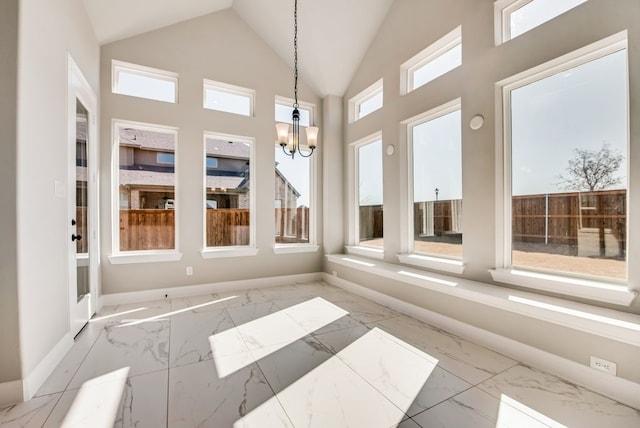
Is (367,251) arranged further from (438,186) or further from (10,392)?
(10,392)

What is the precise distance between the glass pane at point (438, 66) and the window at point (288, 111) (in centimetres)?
193

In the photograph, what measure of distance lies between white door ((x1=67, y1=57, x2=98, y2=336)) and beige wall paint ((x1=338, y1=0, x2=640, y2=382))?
3.22m

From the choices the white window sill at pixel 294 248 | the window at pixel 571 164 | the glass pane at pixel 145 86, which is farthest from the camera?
the white window sill at pixel 294 248

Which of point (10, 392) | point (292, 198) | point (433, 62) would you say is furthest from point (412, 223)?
point (10, 392)

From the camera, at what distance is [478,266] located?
2844mm

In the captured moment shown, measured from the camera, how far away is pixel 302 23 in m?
4.03

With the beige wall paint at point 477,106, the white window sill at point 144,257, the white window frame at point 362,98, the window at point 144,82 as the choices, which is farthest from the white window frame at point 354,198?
the window at point 144,82

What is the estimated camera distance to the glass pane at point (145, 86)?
12.3 ft

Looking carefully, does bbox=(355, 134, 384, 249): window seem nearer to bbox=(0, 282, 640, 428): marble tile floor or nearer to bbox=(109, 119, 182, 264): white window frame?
bbox=(0, 282, 640, 428): marble tile floor

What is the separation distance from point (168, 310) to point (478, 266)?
11.6 ft

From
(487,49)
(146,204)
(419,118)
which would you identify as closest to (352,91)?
(419,118)

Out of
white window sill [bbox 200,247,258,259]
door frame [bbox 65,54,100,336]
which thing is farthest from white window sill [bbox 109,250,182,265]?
A: white window sill [bbox 200,247,258,259]

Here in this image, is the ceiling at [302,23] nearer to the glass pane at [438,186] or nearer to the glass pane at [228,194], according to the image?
the glass pane at [228,194]

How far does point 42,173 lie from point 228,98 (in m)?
2.83
